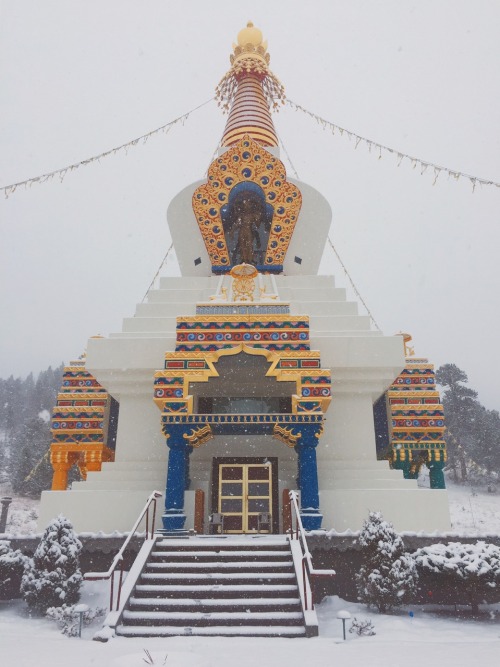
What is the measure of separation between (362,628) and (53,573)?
5.36 m

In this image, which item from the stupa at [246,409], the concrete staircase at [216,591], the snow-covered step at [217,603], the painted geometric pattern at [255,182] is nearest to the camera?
the concrete staircase at [216,591]

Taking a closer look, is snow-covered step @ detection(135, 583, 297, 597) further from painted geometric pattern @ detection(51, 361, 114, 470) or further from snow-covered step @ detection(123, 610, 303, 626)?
painted geometric pattern @ detection(51, 361, 114, 470)

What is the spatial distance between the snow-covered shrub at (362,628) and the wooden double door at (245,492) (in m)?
4.91

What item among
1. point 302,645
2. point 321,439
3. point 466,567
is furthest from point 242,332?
point 302,645

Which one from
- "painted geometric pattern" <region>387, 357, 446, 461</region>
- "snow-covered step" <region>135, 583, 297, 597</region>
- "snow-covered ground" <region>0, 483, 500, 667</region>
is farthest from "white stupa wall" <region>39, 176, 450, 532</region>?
"snow-covered step" <region>135, 583, 297, 597</region>

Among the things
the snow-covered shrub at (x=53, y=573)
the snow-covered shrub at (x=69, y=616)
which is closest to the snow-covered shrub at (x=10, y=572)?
the snow-covered shrub at (x=53, y=573)

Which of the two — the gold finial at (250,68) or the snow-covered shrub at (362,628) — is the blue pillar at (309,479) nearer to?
the snow-covered shrub at (362,628)

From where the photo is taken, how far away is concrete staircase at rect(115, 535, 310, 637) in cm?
827

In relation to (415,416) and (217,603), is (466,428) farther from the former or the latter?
(217,603)

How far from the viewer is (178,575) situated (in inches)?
376

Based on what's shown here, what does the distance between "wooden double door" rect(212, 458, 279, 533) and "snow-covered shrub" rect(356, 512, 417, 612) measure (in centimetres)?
377

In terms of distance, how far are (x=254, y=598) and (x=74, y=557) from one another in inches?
134

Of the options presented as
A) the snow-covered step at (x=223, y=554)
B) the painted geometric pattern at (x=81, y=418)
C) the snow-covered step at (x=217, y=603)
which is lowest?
the snow-covered step at (x=217, y=603)

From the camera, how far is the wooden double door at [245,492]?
13508 mm
